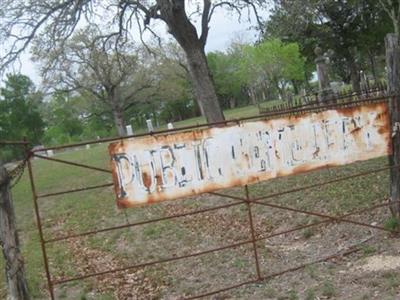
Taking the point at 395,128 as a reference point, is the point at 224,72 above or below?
above

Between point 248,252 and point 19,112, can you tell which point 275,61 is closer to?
point 19,112

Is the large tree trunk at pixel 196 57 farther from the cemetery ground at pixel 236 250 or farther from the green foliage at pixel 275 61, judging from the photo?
the green foliage at pixel 275 61

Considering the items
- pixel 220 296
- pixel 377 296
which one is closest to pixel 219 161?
pixel 220 296

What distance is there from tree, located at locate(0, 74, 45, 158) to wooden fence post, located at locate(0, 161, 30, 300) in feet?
185

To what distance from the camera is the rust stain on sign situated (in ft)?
16.8

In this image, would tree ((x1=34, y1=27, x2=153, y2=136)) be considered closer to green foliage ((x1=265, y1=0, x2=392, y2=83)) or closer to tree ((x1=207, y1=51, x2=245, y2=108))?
green foliage ((x1=265, y1=0, x2=392, y2=83))

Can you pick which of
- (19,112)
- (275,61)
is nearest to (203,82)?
(275,61)

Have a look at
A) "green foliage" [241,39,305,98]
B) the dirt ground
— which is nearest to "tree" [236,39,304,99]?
"green foliage" [241,39,305,98]

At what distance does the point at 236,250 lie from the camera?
24.7ft

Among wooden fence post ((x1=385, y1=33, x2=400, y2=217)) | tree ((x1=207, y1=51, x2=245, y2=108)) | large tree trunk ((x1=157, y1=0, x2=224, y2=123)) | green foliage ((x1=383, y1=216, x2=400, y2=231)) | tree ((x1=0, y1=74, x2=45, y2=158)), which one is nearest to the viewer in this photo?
wooden fence post ((x1=385, y1=33, x2=400, y2=217))

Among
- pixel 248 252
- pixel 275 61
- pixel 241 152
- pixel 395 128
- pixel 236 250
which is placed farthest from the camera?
pixel 275 61

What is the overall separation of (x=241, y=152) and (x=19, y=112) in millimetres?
59532

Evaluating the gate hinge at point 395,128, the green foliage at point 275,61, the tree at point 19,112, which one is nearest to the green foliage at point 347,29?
the green foliage at point 275,61

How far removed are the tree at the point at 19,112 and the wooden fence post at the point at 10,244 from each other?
2216 inches
